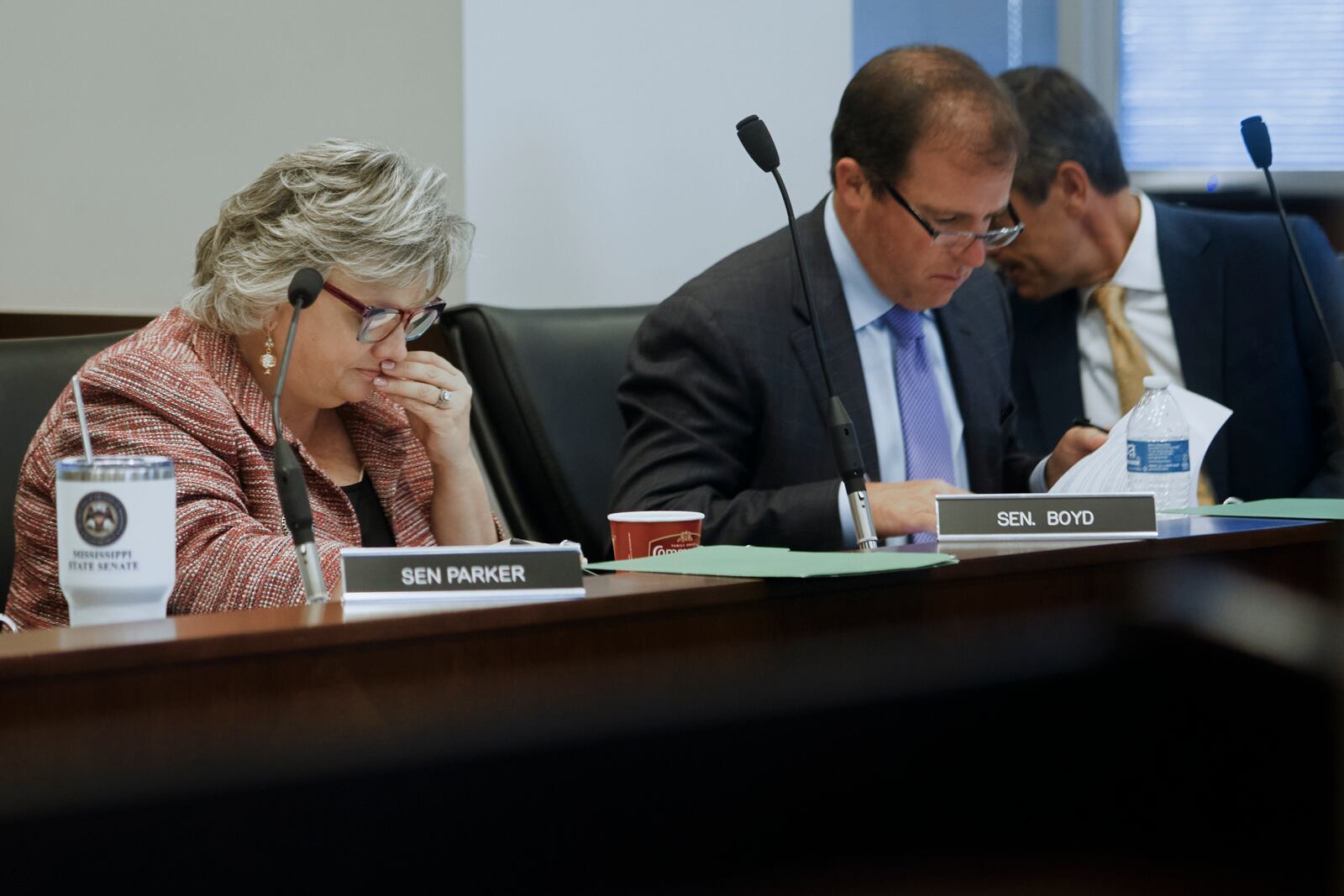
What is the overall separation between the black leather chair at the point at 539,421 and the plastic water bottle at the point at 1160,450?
0.70m

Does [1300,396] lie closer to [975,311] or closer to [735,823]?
[975,311]

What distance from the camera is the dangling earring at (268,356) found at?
1644 mm

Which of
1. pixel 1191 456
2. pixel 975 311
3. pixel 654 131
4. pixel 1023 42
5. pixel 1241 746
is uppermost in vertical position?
pixel 1023 42

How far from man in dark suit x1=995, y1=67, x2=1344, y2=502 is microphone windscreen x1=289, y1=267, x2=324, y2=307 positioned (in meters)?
1.45

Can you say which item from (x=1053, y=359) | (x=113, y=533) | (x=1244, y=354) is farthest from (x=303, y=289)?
(x=1244, y=354)

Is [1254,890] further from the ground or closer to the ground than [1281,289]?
closer to the ground

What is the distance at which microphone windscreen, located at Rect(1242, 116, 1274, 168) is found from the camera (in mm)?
1718

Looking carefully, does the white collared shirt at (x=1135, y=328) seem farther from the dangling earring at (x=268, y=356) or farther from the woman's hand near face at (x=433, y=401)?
the dangling earring at (x=268, y=356)

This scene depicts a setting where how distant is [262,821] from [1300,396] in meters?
1.86

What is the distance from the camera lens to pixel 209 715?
2.60ft

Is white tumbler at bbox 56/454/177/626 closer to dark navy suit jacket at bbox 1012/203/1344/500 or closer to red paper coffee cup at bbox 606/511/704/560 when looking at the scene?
red paper coffee cup at bbox 606/511/704/560

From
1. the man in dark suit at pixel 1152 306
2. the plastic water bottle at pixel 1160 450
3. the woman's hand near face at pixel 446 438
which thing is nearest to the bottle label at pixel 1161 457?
the plastic water bottle at pixel 1160 450

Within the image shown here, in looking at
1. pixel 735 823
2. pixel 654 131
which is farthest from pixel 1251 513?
pixel 654 131

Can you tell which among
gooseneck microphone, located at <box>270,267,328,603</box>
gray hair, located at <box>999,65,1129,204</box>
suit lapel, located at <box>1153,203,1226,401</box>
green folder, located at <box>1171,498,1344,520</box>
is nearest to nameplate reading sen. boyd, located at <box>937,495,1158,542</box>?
green folder, located at <box>1171,498,1344,520</box>
